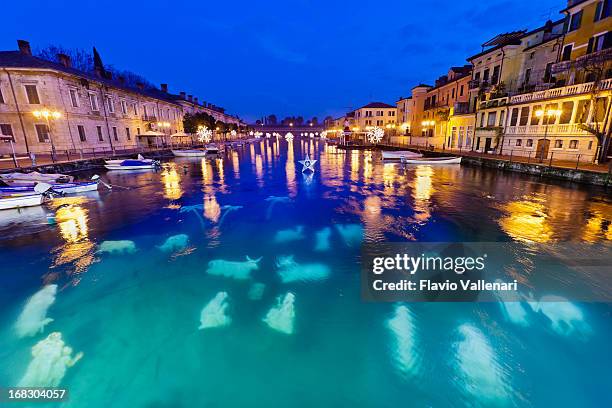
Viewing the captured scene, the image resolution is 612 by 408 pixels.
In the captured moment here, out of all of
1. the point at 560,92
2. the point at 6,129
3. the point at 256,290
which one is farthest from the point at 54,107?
the point at 560,92

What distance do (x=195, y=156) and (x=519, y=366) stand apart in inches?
1963

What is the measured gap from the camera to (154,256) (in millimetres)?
10625

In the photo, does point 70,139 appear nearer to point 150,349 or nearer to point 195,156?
point 195,156

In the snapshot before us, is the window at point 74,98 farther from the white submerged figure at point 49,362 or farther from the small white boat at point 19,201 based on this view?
the white submerged figure at point 49,362

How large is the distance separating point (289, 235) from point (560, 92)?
93.6 feet

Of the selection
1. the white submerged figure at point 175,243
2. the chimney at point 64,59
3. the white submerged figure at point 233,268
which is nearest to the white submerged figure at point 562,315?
the white submerged figure at point 233,268

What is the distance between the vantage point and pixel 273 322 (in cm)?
731

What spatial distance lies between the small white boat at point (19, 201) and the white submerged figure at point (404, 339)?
2115cm

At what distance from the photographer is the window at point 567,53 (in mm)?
24384

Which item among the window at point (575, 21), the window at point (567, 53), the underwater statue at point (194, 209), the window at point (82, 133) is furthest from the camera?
the window at point (82, 133)

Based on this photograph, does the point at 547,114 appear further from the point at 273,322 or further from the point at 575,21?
the point at 273,322

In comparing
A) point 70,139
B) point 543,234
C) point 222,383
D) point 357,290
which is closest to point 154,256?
point 222,383

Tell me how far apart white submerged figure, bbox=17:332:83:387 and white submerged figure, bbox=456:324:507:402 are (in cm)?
834

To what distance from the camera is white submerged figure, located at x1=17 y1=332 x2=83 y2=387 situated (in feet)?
18.4
